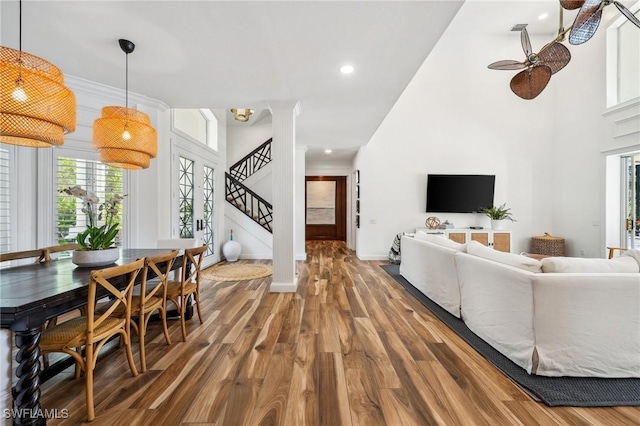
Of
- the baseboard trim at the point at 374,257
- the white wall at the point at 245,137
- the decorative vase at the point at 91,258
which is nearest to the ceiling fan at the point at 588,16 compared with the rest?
the decorative vase at the point at 91,258

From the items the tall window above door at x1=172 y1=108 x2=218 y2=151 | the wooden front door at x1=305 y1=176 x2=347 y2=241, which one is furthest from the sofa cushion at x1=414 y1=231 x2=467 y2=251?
the wooden front door at x1=305 y1=176 x2=347 y2=241

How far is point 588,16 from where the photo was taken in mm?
2264

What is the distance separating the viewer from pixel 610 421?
1.56m

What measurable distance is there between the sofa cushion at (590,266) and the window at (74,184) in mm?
4869

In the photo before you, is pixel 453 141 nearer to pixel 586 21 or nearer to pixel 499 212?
pixel 499 212

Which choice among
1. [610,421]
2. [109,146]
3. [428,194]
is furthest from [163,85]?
[428,194]

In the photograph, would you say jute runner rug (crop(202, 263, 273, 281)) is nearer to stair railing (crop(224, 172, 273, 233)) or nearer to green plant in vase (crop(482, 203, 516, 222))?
stair railing (crop(224, 172, 273, 233))

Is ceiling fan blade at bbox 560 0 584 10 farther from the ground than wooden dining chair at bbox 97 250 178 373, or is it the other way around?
ceiling fan blade at bbox 560 0 584 10

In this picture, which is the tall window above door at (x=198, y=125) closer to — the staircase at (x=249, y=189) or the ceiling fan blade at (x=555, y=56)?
the staircase at (x=249, y=189)

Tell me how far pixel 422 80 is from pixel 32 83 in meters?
7.34

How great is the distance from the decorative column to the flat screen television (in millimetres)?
4225

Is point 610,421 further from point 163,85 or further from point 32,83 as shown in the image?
point 163,85

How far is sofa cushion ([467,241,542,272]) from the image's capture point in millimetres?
2140

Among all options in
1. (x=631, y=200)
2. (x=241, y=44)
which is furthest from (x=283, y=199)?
(x=631, y=200)
